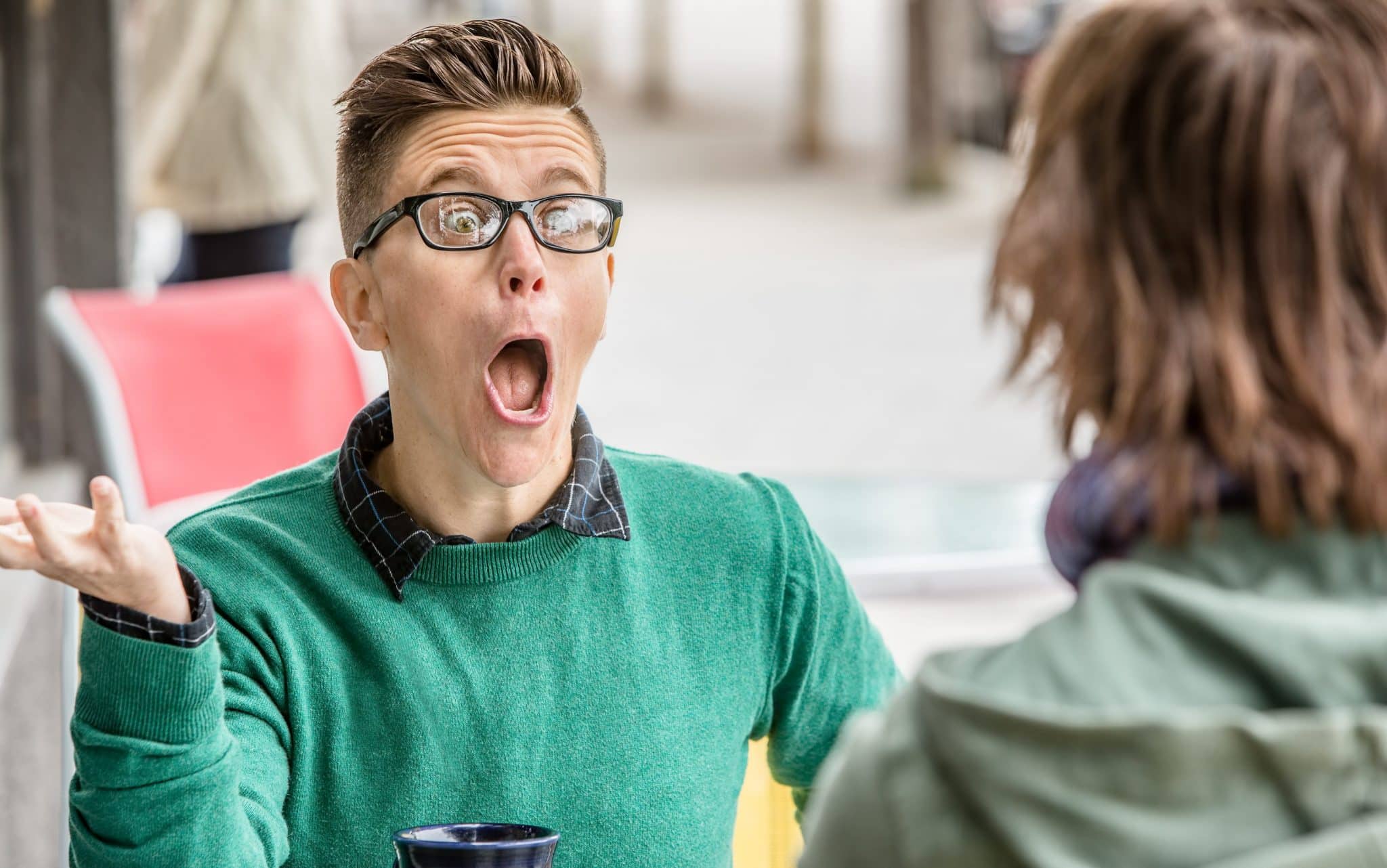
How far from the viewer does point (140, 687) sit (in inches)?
47.5

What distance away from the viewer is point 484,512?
1581 millimetres

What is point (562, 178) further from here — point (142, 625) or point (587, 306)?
point (142, 625)

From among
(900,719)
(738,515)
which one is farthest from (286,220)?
(900,719)

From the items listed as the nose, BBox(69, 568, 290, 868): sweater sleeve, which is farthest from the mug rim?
the nose

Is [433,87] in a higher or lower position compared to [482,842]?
higher

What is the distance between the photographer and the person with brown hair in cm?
92

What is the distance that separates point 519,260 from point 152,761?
0.51m

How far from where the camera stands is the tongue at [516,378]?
157 centimetres

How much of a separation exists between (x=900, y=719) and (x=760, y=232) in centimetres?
1034

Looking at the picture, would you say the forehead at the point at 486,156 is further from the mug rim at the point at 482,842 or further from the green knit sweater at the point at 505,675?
the mug rim at the point at 482,842

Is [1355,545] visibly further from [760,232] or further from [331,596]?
[760,232]

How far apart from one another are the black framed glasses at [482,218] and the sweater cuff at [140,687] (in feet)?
1.45

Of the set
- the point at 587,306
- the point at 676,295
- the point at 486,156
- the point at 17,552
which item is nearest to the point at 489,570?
the point at 587,306

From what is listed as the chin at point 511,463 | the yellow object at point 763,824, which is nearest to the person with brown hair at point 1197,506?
the chin at point 511,463
